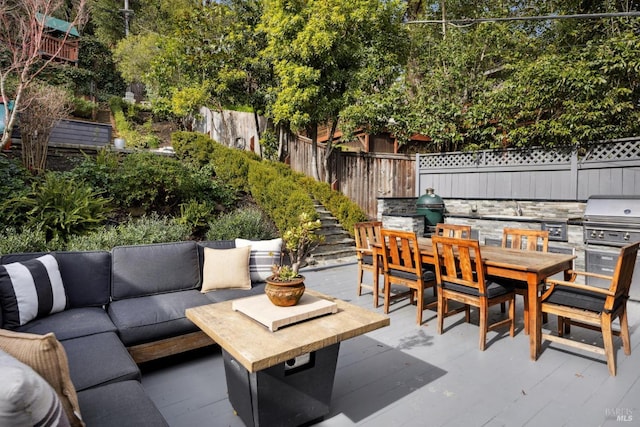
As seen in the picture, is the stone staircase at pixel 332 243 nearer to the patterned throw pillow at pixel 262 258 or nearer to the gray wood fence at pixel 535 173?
the gray wood fence at pixel 535 173

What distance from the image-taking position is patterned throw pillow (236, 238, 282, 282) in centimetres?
352

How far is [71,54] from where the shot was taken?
12.9 metres

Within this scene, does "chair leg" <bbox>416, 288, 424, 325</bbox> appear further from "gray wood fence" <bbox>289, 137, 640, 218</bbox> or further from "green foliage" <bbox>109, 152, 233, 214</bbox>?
"green foliage" <bbox>109, 152, 233, 214</bbox>

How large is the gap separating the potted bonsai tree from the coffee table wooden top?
0.20 meters

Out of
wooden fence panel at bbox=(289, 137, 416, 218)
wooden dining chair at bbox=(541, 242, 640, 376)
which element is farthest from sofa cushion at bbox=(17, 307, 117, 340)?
wooden fence panel at bbox=(289, 137, 416, 218)

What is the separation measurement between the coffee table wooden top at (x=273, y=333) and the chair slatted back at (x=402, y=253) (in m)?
1.40

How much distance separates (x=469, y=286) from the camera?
3.15 meters

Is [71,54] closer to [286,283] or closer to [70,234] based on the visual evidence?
[70,234]

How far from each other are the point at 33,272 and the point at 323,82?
6.90 metres

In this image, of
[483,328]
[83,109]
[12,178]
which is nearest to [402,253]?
[483,328]

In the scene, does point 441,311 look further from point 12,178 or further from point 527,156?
point 12,178

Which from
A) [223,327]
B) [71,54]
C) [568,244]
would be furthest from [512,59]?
[71,54]

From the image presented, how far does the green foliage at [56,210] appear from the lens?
4.47 meters

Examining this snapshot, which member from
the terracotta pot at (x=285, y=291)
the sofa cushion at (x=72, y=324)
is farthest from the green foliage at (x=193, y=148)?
the terracotta pot at (x=285, y=291)
